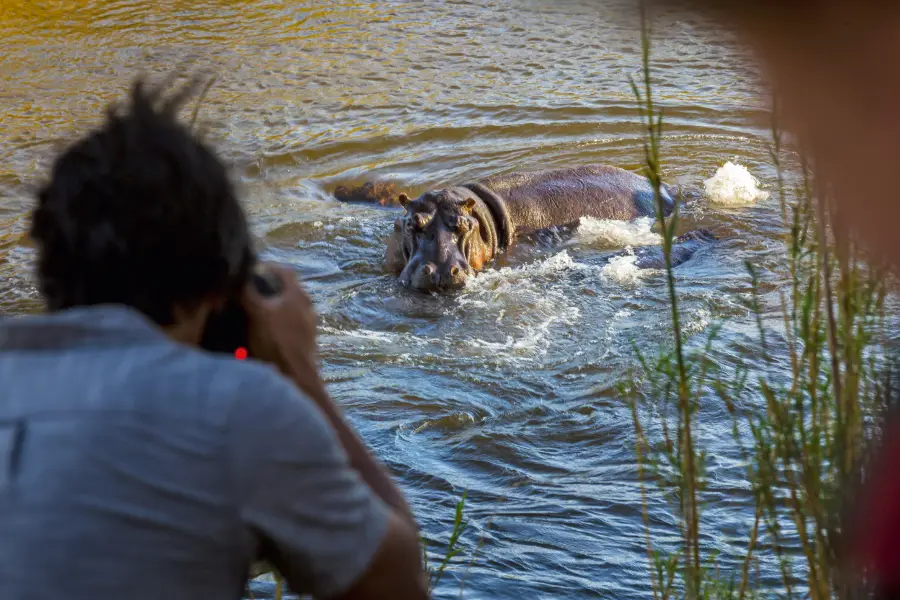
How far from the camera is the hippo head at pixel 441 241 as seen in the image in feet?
24.8

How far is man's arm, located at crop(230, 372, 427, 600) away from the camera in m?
1.55

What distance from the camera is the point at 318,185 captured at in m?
10.2

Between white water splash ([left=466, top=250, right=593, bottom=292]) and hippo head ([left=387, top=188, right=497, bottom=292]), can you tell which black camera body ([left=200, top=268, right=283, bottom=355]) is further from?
white water splash ([left=466, top=250, right=593, bottom=292])

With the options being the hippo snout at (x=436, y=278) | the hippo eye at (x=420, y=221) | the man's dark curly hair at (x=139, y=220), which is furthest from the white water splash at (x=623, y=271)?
the man's dark curly hair at (x=139, y=220)

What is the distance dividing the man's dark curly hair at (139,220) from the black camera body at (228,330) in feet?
0.64

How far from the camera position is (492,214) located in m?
8.52

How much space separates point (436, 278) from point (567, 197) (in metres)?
1.85

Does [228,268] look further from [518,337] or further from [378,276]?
[378,276]

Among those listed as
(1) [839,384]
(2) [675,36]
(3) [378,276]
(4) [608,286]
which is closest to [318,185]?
(3) [378,276]

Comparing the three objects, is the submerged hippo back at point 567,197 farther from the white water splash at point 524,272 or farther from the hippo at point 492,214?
the white water splash at point 524,272

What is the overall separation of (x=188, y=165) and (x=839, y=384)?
121cm

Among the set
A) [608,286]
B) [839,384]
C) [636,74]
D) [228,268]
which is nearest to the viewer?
[228,268]

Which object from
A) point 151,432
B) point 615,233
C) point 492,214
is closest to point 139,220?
point 151,432

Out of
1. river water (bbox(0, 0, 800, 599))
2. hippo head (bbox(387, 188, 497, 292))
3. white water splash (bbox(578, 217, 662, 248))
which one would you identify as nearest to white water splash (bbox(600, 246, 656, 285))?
river water (bbox(0, 0, 800, 599))
